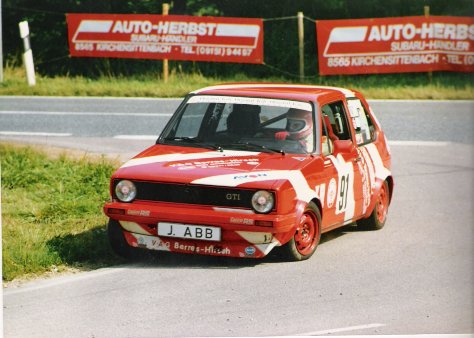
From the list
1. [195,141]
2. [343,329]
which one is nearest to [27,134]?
[195,141]

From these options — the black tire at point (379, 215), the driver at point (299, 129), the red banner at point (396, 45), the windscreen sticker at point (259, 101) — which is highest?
the red banner at point (396, 45)

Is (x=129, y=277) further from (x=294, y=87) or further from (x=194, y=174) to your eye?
(x=294, y=87)

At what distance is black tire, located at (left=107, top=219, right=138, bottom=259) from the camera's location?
30.2 feet

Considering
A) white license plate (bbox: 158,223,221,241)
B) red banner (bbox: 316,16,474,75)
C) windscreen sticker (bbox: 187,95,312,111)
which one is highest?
red banner (bbox: 316,16,474,75)

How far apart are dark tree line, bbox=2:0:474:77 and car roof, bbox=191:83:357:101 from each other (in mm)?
968

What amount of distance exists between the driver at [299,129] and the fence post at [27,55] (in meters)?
2.26

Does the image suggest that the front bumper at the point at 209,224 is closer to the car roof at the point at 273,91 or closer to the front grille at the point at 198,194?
the front grille at the point at 198,194

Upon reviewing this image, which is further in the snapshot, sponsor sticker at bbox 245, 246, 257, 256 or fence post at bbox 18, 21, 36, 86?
fence post at bbox 18, 21, 36, 86

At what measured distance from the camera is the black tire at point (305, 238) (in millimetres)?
9195

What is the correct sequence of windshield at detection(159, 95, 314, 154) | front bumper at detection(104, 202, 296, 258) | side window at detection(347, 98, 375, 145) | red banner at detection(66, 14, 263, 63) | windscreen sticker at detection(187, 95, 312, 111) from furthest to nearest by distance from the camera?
red banner at detection(66, 14, 263, 63) → side window at detection(347, 98, 375, 145) → windscreen sticker at detection(187, 95, 312, 111) → windshield at detection(159, 95, 314, 154) → front bumper at detection(104, 202, 296, 258)

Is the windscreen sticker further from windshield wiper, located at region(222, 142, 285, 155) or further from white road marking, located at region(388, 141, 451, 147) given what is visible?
white road marking, located at region(388, 141, 451, 147)

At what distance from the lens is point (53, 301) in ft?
26.7

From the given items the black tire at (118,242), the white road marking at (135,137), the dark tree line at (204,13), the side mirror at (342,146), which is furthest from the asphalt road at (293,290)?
the white road marking at (135,137)

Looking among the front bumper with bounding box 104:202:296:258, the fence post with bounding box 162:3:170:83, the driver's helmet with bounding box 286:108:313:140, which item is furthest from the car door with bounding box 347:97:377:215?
the fence post with bounding box 162:3:170:83
